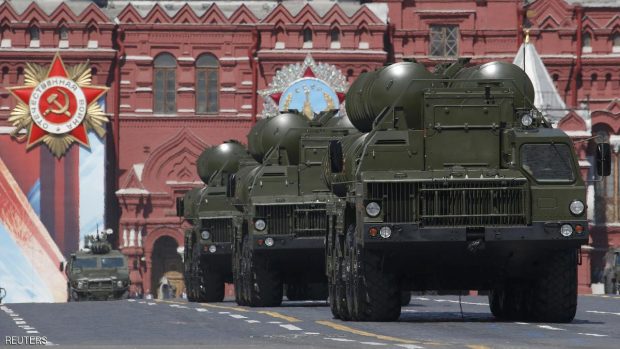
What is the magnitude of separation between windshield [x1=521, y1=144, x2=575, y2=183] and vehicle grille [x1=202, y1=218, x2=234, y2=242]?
64.4 feet

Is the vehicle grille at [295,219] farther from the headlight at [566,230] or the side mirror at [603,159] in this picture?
the headlight at [566,230]

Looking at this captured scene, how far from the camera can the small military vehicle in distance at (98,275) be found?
59156 mm

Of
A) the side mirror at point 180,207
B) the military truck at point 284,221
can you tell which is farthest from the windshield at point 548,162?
the side mirror at point 180,207

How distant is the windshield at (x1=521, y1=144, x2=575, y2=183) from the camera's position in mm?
25828

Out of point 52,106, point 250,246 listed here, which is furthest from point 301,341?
point 52,106

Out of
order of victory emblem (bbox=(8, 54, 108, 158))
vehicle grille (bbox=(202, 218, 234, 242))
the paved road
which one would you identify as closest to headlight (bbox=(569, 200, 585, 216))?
the paved road

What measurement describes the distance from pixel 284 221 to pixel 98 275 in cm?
2386

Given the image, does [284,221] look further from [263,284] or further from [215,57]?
[215,57]

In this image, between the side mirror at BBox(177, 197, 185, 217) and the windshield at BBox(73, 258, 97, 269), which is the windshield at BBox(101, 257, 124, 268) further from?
the side mirror at BBox(177, 197, 185, 217)

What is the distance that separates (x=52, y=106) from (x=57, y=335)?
55.7 metres

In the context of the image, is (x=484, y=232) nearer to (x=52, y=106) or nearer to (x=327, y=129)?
(x=327, y=129)

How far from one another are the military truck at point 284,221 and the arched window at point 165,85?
136ft

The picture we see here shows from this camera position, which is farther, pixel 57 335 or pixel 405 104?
pixel 405 104

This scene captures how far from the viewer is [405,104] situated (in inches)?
1068
